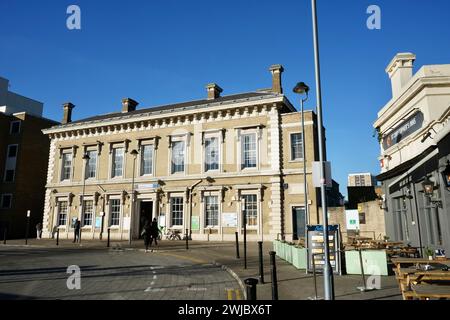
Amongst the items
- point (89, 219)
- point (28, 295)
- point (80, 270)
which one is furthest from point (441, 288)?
point (89, 219)

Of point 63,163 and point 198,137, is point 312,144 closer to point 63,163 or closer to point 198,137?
point 198,137

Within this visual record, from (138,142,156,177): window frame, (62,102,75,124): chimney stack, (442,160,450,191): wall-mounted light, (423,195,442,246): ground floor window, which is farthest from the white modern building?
(442,160,450,191): wall-mounted light

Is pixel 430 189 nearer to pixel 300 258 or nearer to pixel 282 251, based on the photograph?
pixel 300 258

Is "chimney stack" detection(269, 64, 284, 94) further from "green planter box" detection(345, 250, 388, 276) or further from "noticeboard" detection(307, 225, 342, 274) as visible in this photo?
"green planter box" detection(345, 250, 388, 276)

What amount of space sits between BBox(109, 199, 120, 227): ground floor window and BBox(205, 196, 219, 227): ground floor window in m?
8.45

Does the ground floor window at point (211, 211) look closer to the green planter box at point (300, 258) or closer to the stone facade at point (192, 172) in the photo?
the stone facade at point (192, 172)

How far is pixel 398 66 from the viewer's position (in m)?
18.1

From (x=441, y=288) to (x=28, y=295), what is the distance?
27.9 feet

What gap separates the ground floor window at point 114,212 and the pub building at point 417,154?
21.1 m

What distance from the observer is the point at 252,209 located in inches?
1008

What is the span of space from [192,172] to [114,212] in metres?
8.22

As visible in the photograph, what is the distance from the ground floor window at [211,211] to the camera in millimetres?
26570

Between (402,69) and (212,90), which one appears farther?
(212,90)

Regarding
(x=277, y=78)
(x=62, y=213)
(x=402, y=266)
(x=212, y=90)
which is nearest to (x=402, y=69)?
(x=402, y=266)
